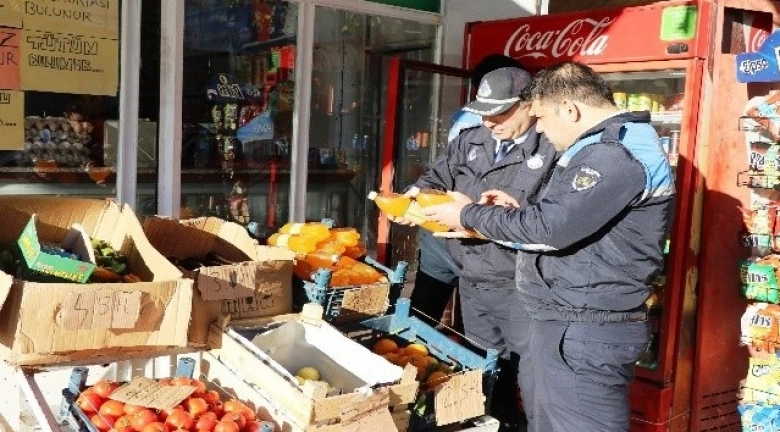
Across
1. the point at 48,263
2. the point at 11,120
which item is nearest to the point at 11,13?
the point at 11,120

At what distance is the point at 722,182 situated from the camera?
4520 millimetres

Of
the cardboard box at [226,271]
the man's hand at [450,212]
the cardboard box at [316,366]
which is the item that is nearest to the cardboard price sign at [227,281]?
the cardboard box at [226,271]

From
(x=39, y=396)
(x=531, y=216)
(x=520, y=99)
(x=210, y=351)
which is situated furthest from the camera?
(x=520, y=99)

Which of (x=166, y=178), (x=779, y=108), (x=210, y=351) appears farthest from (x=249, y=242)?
(x=779, y=108)

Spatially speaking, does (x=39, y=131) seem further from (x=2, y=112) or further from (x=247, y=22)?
(x=247, y=22)

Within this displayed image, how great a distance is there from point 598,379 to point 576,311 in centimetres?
27

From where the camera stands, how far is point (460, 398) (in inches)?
116

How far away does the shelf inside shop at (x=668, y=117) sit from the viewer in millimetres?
4633

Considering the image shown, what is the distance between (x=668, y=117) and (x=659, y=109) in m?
0.14

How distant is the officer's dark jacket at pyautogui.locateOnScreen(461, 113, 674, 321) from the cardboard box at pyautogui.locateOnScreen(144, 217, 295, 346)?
0.98 meters

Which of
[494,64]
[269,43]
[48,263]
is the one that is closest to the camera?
[48,263]

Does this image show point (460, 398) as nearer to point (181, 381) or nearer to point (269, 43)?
point (181, 381)

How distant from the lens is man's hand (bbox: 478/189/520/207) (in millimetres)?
3605

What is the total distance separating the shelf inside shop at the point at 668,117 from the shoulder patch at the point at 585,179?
201 cm
